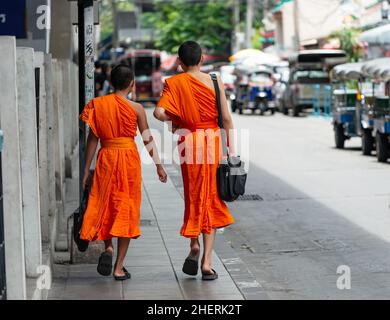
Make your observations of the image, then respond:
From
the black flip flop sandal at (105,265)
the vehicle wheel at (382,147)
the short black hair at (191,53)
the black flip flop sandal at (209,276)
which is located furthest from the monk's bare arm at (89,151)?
the vehicle wheel at (382,147)

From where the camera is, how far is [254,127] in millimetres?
36812

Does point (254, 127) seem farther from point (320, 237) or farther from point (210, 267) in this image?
point (210, 267)

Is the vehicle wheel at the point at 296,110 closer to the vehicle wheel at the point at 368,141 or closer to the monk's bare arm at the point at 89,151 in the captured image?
the vehicle wheel at the point at 368,141

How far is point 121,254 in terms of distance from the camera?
30.2ft

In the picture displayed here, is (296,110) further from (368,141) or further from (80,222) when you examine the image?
(80,222)

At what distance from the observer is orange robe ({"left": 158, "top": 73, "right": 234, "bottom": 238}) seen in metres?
9.18

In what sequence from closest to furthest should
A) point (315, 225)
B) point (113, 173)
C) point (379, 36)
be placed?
point (113, 173) → point (315, 225) → point (379, 36)

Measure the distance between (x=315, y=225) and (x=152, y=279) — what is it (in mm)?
4329

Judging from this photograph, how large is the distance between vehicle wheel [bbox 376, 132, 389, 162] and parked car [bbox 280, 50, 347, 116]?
22.2 meters

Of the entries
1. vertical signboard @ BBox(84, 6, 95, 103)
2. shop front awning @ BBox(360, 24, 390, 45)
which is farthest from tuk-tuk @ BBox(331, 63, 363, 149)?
vertical signboard @ BBox(84, 6, 95, 103)

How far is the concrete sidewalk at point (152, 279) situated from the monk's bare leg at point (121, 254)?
93mm

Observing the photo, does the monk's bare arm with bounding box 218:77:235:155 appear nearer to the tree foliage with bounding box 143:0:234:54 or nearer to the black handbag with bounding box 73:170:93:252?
the black handbag with bounding box 73:170:93:252

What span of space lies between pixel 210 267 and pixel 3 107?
10.1ft

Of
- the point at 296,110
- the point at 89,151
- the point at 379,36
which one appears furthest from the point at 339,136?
the point at 296,110
